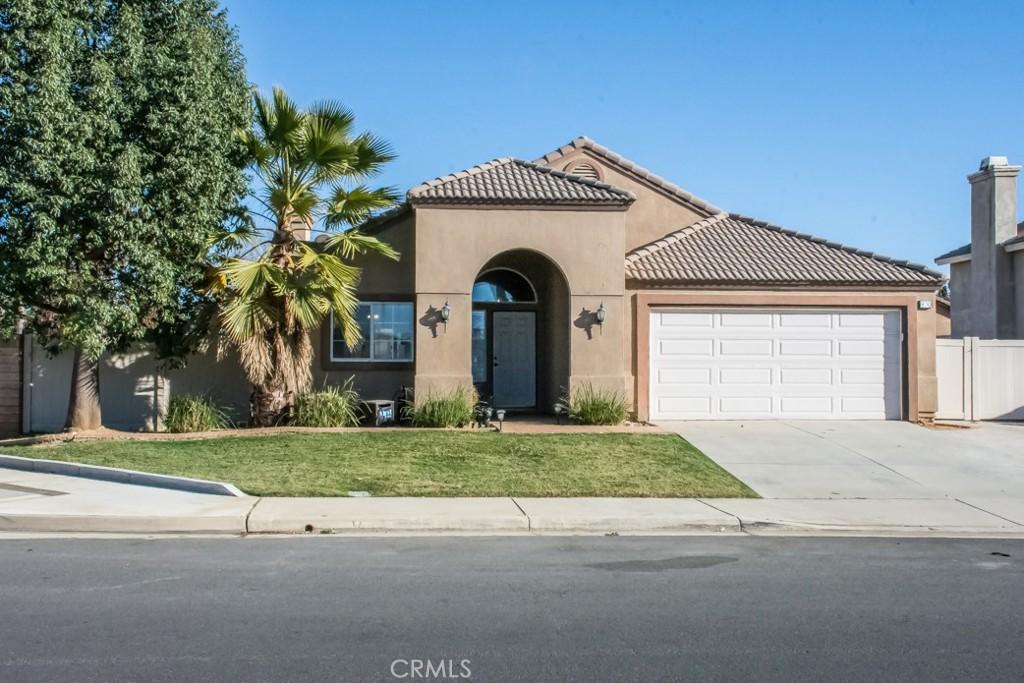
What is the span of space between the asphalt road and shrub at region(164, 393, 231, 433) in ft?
24.6

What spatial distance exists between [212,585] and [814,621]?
4553mm

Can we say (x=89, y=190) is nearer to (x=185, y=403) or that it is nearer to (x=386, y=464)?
(x=185, y=403)

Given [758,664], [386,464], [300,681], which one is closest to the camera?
[300,681]

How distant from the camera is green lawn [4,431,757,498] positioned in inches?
447

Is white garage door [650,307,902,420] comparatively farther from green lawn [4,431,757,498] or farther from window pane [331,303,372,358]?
window pane [331,303,372,358]

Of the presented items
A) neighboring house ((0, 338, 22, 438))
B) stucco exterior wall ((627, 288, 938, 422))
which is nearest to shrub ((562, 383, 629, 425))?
stucco exterior wall ((627, 288, 938, 422))

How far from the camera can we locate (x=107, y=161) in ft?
45.2

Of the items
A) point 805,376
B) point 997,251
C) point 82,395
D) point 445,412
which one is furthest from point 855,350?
point 82,395

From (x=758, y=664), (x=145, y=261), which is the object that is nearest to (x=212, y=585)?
(x=758, y=664)

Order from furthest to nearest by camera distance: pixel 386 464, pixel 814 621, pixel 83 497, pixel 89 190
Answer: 1. pixel 89 190
2. pixel 386 464
3. pixel 83 497
4. pixel 814 621

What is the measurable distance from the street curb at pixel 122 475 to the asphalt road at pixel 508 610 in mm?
2051

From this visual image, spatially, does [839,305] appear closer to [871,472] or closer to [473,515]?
[871,472]

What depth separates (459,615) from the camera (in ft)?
20.9

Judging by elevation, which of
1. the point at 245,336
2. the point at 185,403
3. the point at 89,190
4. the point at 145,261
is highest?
the point at 89,190
